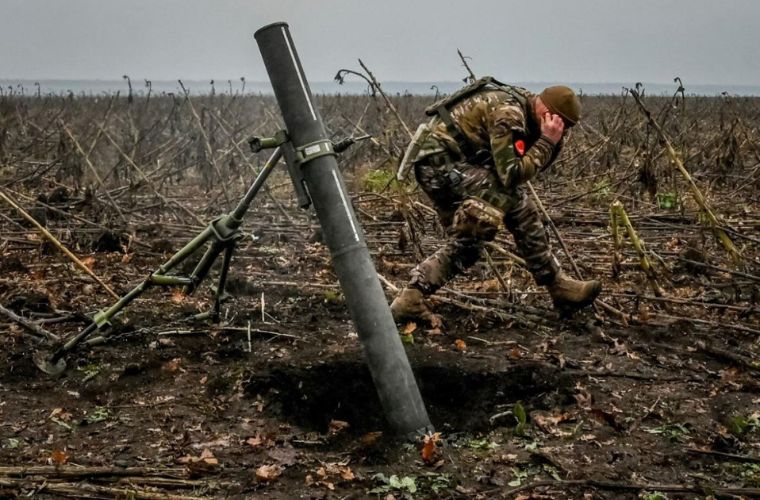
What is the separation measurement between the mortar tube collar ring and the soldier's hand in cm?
209

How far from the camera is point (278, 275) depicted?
6.82 m

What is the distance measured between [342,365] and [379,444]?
3.53 ft

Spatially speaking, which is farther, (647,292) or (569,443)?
(647,292)

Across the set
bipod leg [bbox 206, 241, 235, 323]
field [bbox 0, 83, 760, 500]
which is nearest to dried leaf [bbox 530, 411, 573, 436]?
field [bbox 0, 83, 760, 500]

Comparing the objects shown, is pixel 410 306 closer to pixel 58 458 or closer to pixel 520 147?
pixel 520 147

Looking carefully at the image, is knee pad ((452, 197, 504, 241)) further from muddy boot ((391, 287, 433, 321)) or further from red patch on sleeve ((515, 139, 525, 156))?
muddy boot ((391, 287, 433, 321))

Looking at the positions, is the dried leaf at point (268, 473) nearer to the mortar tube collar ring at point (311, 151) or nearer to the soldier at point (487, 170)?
the mortar tube collar ring at point (311, 151)

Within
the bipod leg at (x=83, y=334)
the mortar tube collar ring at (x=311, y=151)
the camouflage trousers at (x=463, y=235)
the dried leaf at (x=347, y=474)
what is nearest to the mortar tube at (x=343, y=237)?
the mortar tube collar ring at (x=311, y=151)

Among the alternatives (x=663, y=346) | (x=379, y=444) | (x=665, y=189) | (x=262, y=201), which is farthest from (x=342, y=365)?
(x=665, y=189)

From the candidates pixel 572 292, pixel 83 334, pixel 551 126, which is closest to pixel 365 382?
pixel 83 334

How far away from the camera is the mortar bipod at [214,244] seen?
371 cm

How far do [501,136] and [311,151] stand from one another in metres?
1.85

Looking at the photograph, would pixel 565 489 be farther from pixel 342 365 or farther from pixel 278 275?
pixel 278 275

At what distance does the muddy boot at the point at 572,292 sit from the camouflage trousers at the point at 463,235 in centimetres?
7
